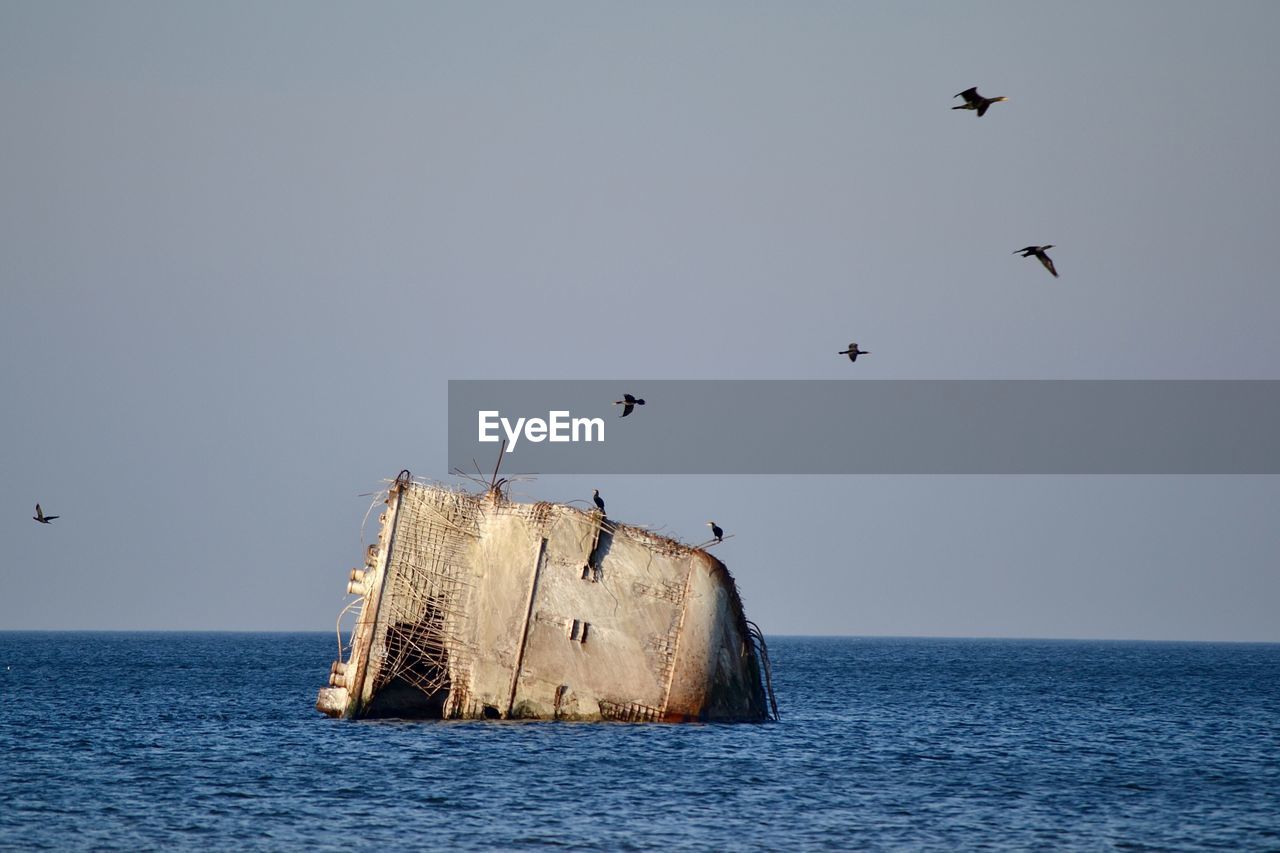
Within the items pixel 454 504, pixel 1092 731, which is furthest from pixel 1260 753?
pixel 454 504

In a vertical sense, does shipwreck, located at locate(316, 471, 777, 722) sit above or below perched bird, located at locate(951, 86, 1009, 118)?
below

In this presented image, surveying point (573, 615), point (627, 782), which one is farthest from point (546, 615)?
point (627, 782)

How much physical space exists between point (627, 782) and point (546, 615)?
19.4 ft

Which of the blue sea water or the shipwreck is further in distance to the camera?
the shipwreck

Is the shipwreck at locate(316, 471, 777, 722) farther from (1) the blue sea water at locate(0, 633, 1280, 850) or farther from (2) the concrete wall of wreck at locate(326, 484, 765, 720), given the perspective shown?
(1) the blue sea water at locate(0, 633, 1280, 850)

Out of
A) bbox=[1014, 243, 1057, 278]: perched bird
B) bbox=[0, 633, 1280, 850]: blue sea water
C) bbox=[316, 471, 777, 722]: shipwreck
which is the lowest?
bbox=[0, 633, 1280, 850]: blue sea water

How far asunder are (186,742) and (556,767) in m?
12.6

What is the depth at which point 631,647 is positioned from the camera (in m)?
37.6

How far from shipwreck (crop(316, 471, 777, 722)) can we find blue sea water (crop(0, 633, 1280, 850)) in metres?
1.06

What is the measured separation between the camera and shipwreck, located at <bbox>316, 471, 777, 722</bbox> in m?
37.7

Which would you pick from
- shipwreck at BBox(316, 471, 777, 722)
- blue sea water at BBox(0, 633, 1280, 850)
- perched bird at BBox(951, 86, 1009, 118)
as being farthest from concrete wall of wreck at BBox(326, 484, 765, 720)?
perched bird at BBox(951, 86, 1009, 118)

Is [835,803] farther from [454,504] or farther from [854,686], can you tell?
[854,686]

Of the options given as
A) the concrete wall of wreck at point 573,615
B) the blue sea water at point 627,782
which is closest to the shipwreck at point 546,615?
the concrete wall of wreck at point 573,615

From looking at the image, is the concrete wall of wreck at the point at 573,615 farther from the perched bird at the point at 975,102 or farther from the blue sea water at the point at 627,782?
the perched bird at the point at 975,102
